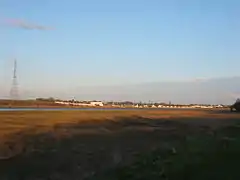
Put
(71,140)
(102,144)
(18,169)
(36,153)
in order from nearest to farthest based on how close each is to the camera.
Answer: (18,169) < (36,153) < (102,144) < (71,140)

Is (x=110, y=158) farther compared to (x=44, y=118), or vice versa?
(x=44, y=118)

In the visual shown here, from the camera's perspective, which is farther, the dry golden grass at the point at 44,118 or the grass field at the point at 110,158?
the dry golden grass at the point at 44,118

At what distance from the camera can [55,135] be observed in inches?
1451

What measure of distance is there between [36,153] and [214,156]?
1247 centimetres

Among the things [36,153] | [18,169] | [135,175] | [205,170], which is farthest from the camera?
[36,153]

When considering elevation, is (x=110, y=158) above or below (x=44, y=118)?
below

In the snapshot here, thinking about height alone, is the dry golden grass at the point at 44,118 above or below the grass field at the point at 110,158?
above

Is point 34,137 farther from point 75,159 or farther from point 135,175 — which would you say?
point 135,175

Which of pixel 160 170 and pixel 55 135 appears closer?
pixel 160 170

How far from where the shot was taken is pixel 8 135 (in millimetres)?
36188

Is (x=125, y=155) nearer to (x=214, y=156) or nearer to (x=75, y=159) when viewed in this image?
(x=75, y=159)

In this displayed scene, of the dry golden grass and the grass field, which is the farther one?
the dry golden grass

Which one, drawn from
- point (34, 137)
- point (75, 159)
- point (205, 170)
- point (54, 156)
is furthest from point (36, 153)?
point (205, 170)

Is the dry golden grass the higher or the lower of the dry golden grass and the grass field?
the higher
